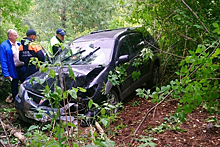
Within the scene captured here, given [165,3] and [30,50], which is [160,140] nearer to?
[165,3]

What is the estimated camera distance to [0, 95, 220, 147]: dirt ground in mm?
3543

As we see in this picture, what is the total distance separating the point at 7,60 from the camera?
5590 mm

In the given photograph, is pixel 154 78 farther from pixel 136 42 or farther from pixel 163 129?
pixel 163 129

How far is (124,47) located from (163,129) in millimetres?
2323

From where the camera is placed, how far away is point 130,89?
5465 mm

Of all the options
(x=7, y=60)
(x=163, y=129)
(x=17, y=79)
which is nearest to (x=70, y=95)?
(x=163, y=129)

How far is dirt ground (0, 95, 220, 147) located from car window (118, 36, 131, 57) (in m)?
1.33

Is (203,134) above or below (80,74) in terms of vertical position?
below

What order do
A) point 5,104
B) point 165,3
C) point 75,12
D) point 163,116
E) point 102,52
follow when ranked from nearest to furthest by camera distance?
1. point 165,3
2. point 163,116
3. point 102,52
4. point 5,104
5. point 75,12

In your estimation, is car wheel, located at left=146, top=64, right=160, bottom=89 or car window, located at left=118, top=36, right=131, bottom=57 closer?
car window, located at left=118, top=36, right=131, bottom=57

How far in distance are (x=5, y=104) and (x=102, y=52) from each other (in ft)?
10.5

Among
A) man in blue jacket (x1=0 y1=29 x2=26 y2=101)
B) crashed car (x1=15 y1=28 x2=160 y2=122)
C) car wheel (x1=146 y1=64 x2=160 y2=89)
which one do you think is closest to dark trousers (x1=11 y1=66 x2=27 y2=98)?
man in blue jacket (x1=0 y1=29 x2=26 y2=101)

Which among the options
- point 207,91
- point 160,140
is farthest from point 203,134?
point 207,91

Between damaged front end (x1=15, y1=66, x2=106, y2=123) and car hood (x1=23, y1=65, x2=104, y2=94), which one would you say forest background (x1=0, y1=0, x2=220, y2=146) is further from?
damaged front end (x1=15, y1=66, x2=106, y2=123)
